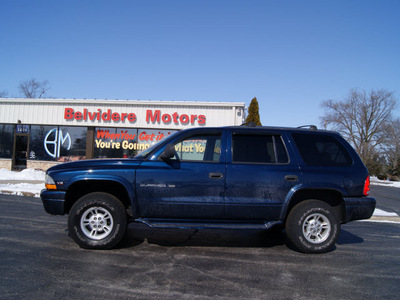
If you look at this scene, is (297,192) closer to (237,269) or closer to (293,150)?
(293,150)

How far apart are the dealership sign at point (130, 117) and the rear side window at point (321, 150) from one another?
1330 centimetres

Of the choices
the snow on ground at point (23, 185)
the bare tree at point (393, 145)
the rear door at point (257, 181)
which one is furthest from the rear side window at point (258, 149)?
the bare tree at point (393, 145)

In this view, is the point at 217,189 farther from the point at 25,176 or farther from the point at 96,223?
the point at 25,176

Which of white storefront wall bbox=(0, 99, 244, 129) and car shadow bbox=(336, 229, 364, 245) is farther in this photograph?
white storefront wall bbox=(0, 99, 244, 129)

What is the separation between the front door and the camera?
432cm

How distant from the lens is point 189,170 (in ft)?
14.4

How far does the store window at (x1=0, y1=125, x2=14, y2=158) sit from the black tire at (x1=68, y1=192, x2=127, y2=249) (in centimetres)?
1913

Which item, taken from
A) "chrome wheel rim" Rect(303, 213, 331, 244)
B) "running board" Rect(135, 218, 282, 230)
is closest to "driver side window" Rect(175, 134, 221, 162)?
"running board" Rect(135, 218, 282, 230)

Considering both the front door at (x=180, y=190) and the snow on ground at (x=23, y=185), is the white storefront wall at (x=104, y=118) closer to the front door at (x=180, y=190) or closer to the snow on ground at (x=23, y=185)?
the snow on ground at (x=23, y=185)

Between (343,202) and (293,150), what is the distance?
111 centimetres

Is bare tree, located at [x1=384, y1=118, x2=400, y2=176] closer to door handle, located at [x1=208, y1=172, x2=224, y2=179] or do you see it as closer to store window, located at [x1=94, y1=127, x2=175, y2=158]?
store window, located at [x1=94, y1=127, x2=175, y2=158]

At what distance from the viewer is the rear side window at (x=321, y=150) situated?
4668 millimetres

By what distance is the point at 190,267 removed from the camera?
3.77 metres

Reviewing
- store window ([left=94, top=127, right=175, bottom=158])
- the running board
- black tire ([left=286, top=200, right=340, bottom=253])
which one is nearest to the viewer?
the running board
